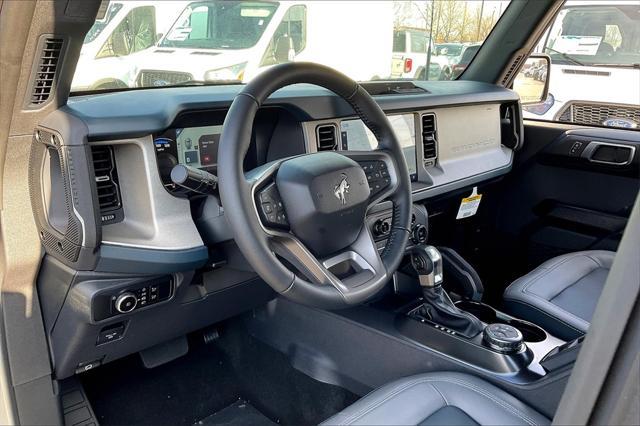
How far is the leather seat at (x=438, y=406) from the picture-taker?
4.30ft

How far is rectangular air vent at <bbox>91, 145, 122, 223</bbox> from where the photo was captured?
1466 mm

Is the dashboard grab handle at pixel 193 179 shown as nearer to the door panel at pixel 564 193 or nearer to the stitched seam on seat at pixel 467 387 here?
the stitched seam on seat at pixel 467 387

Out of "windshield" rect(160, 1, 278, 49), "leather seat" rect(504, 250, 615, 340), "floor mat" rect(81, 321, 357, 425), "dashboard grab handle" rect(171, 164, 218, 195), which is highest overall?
"windshield" rect(160, 1, 278, 49)

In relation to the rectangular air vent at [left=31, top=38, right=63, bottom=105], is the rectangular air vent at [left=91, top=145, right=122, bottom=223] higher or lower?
lower

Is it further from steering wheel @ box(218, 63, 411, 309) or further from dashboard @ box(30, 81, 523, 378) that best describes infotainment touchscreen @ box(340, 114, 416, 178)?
steering wheel @ box(218, 63, 411, 309)

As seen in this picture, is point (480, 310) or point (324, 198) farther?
point (480, 310)

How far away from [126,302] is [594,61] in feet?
11.5

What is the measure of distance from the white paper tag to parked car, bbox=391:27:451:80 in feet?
2.12

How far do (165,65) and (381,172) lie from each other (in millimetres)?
1006

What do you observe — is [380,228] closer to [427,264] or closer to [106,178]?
[427,264]

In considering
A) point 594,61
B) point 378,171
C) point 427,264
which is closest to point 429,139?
point 427,264

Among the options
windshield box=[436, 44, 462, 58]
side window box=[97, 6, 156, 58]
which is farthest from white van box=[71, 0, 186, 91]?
windshield box=[436, 44, 462, 58]

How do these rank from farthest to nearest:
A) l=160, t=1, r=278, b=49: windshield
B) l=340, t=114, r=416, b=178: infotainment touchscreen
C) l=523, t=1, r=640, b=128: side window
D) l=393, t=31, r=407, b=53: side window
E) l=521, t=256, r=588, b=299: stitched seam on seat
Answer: l=393, t=31, r=407, b=53: side window → l=523, t=1, r=640, b=128: side window → l=160, t=1, r=278, b=49: windshield → l=521, t=256, r=588, b=299: stitched seam on seat → l=340, t=114, r=416, b=178: infotainment touchscreen

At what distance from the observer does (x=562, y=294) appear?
84.7 inches
